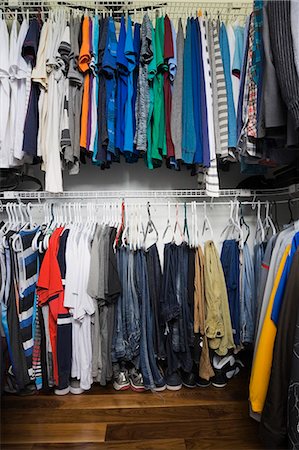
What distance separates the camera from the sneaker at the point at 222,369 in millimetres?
1419

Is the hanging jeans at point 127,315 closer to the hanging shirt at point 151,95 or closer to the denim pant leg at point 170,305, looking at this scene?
the denim pant leg at point 170,305

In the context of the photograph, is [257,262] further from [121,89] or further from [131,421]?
[121,89]

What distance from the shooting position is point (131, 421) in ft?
4.00

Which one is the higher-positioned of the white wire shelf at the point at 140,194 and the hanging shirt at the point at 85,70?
the hanging shirt at the point at 85,70

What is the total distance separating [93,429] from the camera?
1181 mm

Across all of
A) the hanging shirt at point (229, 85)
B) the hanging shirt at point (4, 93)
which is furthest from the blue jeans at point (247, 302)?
the hanging shirt at point (4, 93)

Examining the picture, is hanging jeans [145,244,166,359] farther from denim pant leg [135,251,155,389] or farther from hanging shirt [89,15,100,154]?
hanging shirt [89,15,100,154]

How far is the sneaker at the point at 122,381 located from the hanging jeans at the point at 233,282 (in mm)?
649

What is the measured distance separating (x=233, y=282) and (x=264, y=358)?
1.70 feet

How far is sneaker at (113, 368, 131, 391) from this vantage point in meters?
1.42

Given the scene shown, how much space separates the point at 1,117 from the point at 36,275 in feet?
2.70

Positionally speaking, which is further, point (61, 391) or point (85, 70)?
point (61, 391)

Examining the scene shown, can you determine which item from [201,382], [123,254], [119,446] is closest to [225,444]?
[201,382]

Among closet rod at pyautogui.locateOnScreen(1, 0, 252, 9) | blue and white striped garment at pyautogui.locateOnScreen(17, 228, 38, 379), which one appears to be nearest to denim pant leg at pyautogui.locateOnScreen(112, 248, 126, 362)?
blue and white striped garment at pyautogui.locateOnScreen(17, 228, 38, 379)
